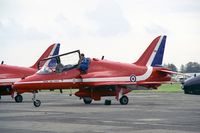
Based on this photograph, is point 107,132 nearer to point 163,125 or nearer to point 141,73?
point 163,125

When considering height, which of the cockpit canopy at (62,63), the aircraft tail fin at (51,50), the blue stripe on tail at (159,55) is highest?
the aircraft tail fin at (51,50)

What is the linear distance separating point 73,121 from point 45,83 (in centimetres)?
1172

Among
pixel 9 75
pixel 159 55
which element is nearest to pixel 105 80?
pixel 159 55

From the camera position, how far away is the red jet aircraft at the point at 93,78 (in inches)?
1148

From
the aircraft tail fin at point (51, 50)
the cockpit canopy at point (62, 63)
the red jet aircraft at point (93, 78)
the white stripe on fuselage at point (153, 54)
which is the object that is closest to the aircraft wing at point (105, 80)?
the red jet aircraft at point (93, 78)

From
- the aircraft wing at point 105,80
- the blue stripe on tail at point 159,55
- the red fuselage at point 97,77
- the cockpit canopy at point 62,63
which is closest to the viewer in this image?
the red fuselage at point 97,77

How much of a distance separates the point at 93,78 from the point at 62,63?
73.7 inches

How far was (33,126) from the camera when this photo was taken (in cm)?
1575

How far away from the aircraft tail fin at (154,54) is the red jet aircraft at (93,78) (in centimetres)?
111

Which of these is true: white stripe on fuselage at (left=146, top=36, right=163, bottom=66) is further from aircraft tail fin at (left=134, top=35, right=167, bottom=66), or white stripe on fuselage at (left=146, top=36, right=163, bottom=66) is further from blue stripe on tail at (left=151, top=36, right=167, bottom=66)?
blue stripe on tail at (left=151, top=36, right=167, bottom=66)

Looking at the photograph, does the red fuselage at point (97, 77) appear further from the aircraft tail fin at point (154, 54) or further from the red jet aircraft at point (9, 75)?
the red jet aircraft at point (9, 75)

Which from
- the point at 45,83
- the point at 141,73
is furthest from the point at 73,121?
the point at 141,73

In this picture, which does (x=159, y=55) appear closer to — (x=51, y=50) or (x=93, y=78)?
(x=93, y=78)

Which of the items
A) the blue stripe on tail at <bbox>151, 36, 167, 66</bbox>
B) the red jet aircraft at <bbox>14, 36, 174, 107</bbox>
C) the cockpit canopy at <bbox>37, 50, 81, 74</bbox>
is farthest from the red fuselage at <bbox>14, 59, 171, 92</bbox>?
the blue stripe on tail at <bbox>151, 36, 167, 66</bbox>
